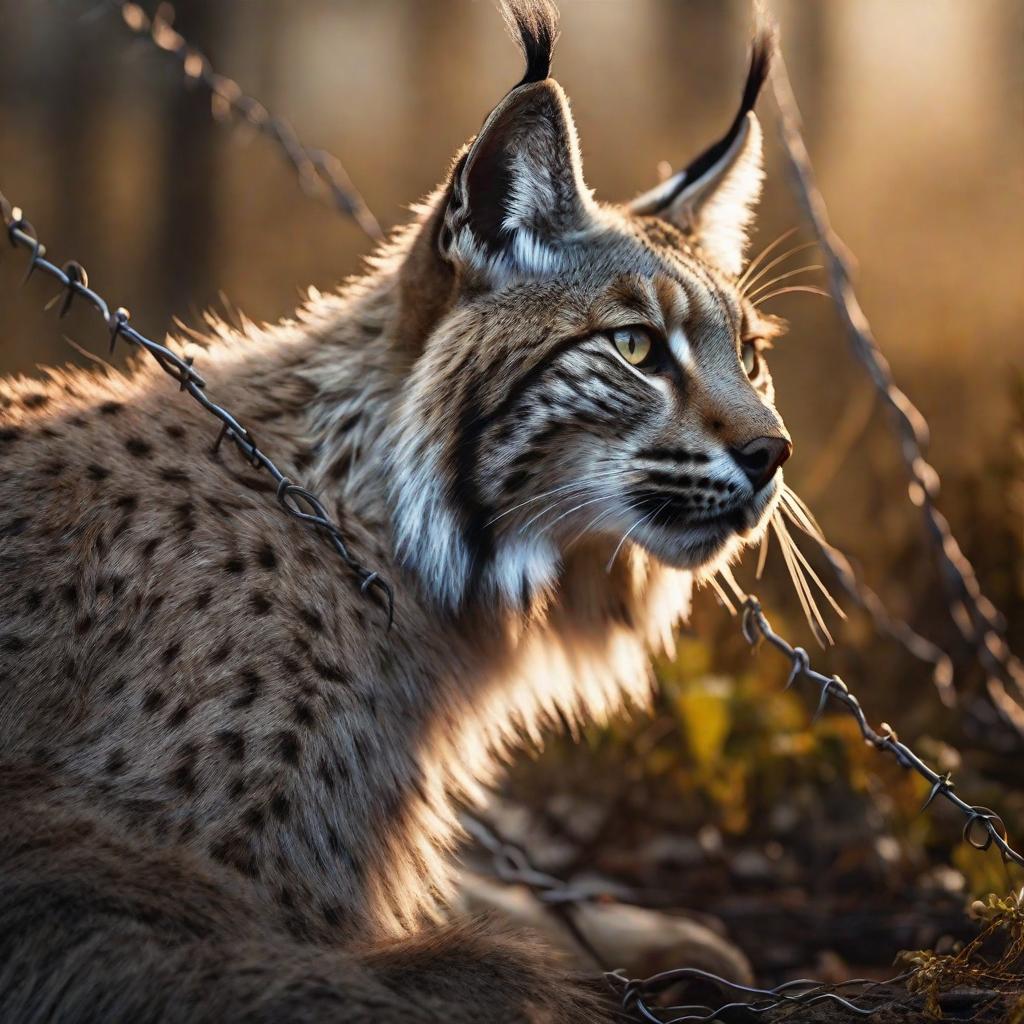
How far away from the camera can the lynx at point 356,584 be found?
2350mm

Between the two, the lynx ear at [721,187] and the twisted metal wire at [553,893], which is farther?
the twisted metal wire at [553,893]

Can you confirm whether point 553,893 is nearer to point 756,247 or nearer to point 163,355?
point 163,355

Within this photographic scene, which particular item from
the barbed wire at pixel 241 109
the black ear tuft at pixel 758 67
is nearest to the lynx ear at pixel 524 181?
the black ear tuft at pixel 758 67

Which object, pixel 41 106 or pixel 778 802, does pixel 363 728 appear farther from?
pixel 41 106

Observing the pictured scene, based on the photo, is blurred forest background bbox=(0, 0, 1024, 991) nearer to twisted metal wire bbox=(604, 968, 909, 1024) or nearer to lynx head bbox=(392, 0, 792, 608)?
twisted metal wire bbox=(604, 968, 909, 1024)

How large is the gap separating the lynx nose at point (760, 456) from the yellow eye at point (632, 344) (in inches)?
14.4

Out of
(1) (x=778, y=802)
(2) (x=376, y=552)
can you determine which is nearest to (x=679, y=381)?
(2) (x=376, y=552)

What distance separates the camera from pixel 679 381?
3094 mm

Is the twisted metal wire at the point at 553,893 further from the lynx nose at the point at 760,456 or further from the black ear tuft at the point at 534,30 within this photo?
the black ear tuft at the point at 534,30

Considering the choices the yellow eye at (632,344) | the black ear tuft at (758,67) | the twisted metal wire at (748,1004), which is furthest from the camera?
the black ear tuft at (758,67)

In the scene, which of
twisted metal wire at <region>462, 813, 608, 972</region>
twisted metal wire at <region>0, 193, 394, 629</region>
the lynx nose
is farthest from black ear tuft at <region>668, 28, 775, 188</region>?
twisted metal wire at <region>462, 813, 608, 972</region>

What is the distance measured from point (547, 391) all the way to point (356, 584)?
67cm

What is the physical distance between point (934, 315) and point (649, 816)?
4.30 m

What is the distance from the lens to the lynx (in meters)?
2.35
